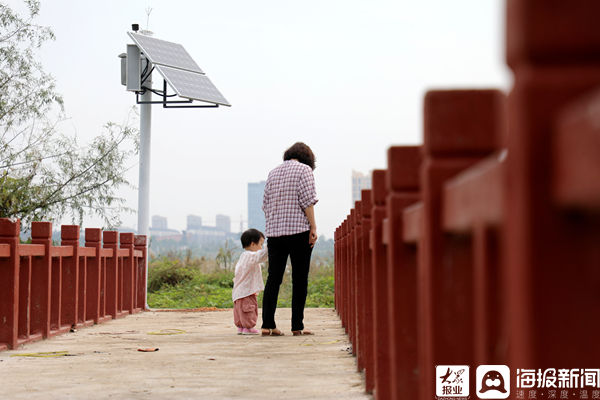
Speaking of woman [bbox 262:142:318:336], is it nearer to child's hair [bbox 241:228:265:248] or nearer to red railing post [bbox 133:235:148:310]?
child's hair [bbox 241:228:265:248]

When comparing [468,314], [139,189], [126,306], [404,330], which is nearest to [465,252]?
[468,314]

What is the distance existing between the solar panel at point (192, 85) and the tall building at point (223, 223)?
362 feet

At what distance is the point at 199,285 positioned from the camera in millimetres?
17578

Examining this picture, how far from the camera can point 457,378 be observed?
5.41 ft

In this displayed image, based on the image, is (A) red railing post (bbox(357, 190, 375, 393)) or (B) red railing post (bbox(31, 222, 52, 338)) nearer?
(A) red railing post (bbox(357, 190, 375, 393))

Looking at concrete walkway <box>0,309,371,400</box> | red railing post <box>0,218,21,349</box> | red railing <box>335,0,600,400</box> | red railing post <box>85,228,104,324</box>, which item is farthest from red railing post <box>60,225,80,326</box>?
red railing <box>335,0,600,400</box>

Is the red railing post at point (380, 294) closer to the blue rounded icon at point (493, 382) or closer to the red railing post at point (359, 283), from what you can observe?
the red railing post at point (359, 283)

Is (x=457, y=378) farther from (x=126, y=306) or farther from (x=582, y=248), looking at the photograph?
(x=126, y=306)

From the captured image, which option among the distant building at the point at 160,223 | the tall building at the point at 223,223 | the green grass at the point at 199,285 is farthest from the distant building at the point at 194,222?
the green grass at the point at 199,285

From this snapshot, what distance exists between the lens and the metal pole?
12.0m

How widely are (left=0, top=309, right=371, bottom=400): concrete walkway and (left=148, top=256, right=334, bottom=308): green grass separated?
257 inches

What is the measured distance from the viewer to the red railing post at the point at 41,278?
23.0 ft

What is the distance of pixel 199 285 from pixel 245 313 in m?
10.1

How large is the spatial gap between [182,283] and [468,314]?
1679 cm
